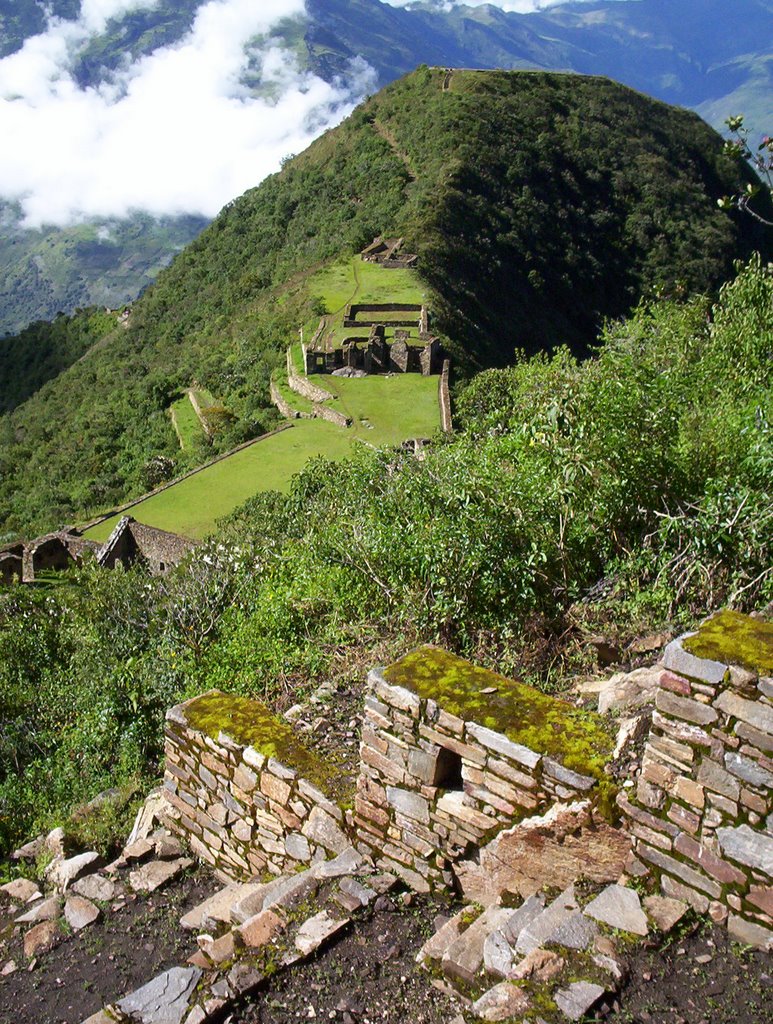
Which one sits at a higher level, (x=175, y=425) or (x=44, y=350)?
(x=175, y=425)

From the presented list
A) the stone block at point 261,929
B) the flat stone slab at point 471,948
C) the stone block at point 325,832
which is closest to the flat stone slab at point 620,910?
the flat stone slab at point 471,948

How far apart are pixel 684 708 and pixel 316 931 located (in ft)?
8.05

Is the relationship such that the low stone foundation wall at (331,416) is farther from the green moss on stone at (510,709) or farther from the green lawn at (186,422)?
the green moss on stone at (510,709)

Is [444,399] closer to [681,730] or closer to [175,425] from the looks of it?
[175,425]

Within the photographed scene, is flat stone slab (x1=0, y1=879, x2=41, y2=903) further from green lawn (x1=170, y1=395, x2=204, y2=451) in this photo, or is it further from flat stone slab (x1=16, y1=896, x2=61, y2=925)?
green lawn (x1=170, y1=395, x2=204, y2=451)

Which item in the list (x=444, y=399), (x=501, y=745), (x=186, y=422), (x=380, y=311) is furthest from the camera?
(x=380, y=311)


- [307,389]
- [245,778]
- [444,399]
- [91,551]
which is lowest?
[91,551]

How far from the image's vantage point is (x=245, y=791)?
20.9 ft

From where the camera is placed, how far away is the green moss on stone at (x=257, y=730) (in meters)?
6.04

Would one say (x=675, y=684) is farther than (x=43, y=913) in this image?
No

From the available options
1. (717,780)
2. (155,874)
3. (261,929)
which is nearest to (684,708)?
(717,780)

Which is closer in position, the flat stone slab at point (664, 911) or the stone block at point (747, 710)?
the stone block at point (747, 710)

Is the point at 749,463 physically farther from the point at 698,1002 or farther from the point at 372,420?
the point at 372,420

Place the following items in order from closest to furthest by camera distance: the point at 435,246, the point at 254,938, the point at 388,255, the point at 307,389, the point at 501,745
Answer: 1. the point at 501,745
2. the point at 254,938
3. the point at 307,389
4. the point at 388,255
5. the point at 435,246
